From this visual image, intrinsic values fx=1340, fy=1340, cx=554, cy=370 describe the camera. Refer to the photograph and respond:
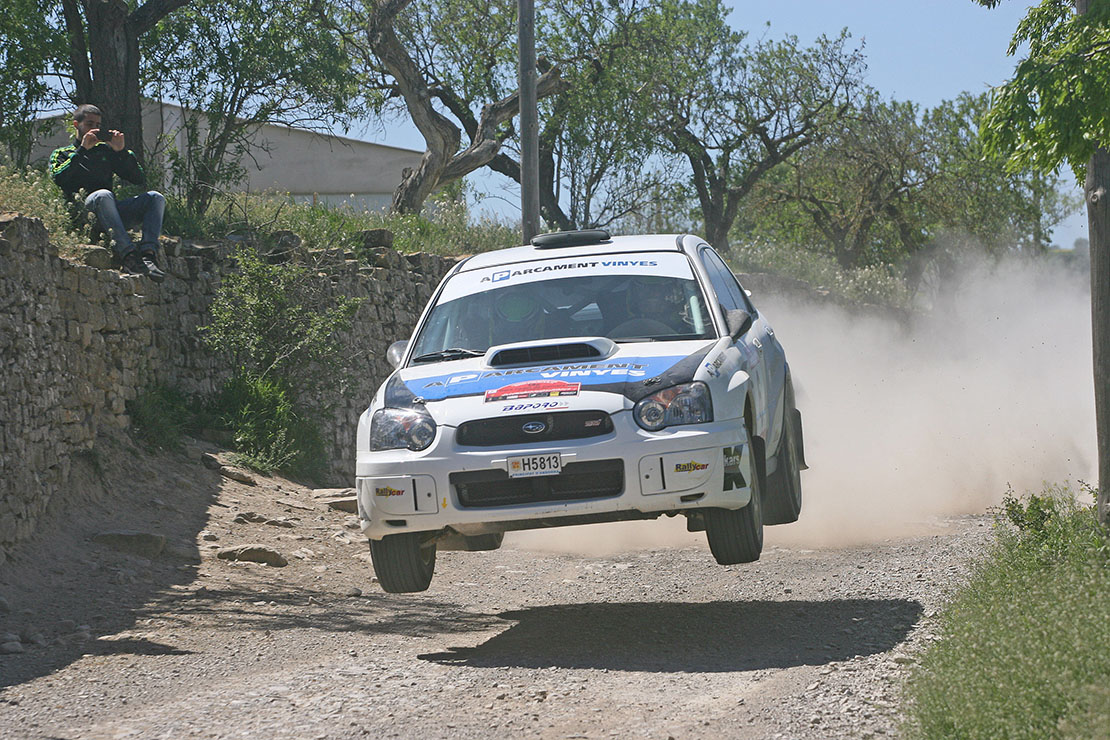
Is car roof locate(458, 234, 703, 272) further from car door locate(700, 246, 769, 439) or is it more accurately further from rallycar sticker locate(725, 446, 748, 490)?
rallycar sticker locate(725, 446, 748, 490)

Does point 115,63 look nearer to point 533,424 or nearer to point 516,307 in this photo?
point 516,307

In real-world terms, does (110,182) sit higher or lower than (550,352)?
higher

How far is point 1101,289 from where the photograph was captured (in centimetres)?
852

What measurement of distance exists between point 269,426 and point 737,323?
24.6 ft

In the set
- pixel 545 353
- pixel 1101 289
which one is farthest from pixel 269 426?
pixel 1101 289

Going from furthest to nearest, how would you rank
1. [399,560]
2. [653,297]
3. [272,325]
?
[272,325] < [653,297] < [399,560]

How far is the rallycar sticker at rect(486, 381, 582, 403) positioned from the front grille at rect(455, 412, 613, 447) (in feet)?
0.42

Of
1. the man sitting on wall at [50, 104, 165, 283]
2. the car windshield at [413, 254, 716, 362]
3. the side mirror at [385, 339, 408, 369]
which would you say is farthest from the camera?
the man sitting on wall at [50, 104, 165, 283]

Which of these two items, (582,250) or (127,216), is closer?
(582,250)

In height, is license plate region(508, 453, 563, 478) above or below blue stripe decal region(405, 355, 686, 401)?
below

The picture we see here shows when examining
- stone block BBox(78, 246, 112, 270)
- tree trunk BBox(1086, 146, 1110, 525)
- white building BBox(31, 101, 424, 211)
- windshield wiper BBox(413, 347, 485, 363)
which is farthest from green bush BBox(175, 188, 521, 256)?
white building BBox(31, 101, 424, 211)

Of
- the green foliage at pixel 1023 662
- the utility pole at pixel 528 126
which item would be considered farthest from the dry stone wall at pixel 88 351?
the green foliage at pixel 1023 662

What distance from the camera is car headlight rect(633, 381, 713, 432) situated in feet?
22.1

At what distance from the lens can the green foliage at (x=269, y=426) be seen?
13648 millimetres
